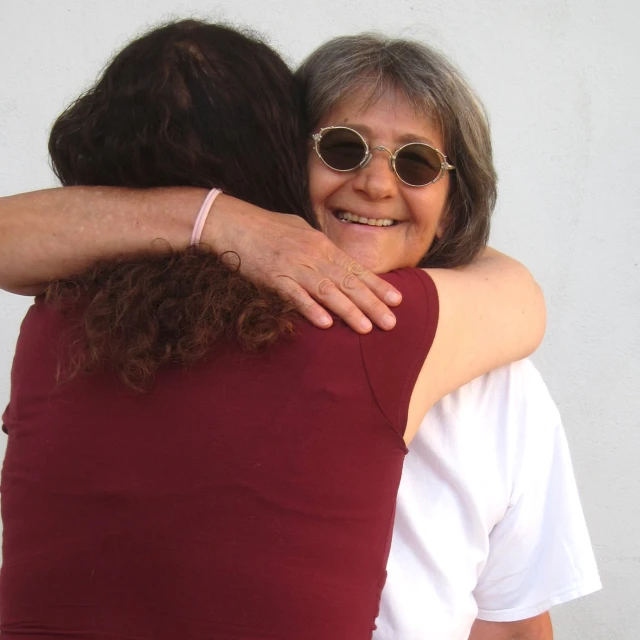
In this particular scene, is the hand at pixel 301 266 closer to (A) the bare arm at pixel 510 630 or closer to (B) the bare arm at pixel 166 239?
(B) the bare arm at pixel 166 239

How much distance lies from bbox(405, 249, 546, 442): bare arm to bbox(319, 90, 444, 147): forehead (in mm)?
298

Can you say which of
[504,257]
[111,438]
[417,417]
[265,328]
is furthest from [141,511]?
[504,257]

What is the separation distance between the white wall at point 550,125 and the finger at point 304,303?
1.71m

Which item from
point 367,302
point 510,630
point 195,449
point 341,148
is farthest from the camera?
point 510,630

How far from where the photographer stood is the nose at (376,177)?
1476mm

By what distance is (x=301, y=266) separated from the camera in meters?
1.10

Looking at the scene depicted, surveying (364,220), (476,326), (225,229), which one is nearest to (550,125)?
(364,220)

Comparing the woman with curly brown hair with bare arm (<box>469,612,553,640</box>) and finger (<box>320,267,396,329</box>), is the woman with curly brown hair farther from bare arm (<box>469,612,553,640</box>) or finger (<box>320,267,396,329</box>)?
bare arm (<box>469,612,553,640</box>)

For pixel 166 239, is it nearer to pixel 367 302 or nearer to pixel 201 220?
pixel 201 220

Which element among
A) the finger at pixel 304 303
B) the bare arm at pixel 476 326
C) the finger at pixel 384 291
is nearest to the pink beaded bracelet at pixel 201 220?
the finger at pixel 304 303

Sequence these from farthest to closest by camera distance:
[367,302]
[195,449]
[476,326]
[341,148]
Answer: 1. [341,148]
2. [476,326]
3. [367,302]
4. [195,449]

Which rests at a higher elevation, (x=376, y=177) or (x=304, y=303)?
(x=376, y=177)

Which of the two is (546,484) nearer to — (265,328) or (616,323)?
(265,328)

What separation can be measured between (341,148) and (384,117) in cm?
11
